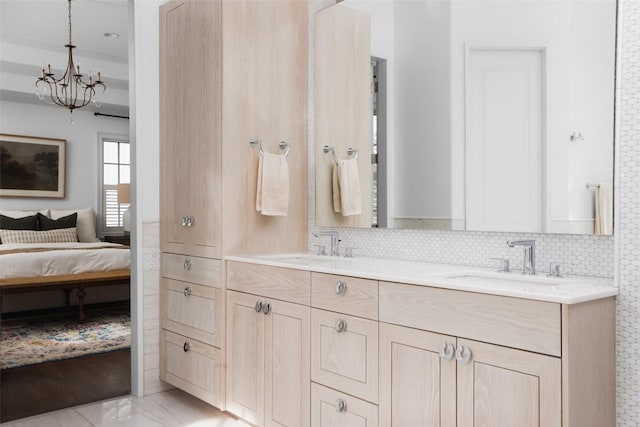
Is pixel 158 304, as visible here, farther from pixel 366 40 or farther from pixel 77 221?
pixel 77 221

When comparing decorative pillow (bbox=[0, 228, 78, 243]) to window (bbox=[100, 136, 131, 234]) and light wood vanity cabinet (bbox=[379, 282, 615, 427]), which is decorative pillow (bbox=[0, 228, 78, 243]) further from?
light wood vanity cabinet (bbox=[379, 282, 615, 427])

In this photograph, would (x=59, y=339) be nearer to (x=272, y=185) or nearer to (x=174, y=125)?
(x=174, y=125)

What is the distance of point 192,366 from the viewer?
276cm

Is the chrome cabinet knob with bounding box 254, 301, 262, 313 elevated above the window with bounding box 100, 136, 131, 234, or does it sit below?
below

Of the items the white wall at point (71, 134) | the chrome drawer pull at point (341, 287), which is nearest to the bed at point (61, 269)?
the white wall at point (71, 134)

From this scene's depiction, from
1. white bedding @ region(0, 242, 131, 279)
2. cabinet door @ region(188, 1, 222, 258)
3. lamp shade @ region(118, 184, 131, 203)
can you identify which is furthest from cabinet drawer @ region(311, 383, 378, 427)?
lamp shade @ region(118, 184, 131, 203)

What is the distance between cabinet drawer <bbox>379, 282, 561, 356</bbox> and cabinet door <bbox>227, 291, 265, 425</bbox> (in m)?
0.78

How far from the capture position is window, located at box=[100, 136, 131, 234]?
7.00 m

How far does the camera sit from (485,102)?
6.96 ft

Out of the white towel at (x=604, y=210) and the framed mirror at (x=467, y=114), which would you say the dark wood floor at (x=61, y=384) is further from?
the white towel at (x=604, y=210)

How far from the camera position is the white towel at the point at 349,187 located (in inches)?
107

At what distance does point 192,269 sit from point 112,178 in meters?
4.82

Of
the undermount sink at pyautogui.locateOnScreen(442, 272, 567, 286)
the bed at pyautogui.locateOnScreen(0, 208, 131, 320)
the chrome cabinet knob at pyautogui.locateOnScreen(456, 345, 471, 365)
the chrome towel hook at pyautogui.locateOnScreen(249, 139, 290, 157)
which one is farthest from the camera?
the bed at pyautogui.locateOnScreen(0, 208, 131, 320)

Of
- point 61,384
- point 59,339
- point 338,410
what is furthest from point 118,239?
point 338,410
